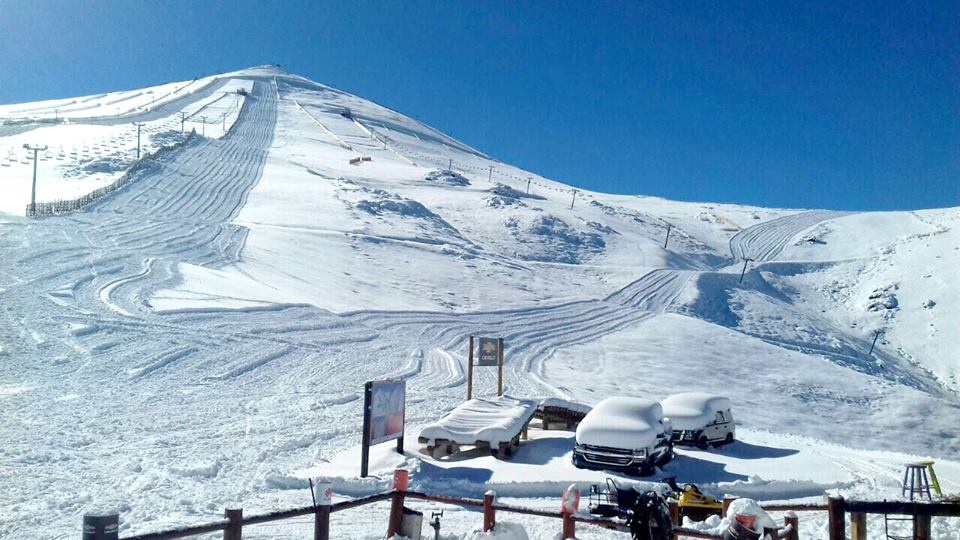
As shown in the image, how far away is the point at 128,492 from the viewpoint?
10.6m

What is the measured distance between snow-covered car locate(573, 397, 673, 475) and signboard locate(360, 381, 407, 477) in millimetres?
3160

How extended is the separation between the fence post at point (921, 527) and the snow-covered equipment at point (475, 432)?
27.7 ft

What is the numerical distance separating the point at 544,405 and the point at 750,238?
54.3 metres

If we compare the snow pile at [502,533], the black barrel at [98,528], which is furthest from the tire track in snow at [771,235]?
the black barrel at [98,528]

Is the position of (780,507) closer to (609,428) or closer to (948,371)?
(609,428)

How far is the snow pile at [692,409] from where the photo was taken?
1719 centimetres

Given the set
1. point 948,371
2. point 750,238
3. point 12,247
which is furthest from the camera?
point 750,238

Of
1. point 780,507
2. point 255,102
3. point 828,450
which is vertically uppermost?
point 255,102

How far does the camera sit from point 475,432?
1462 cm

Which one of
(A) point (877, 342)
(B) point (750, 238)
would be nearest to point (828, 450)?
(A) point (877, 342)

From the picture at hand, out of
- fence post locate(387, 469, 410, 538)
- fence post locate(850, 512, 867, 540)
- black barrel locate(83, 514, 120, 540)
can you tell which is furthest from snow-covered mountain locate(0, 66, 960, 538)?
fence post locate(850, 512, 867, 540)

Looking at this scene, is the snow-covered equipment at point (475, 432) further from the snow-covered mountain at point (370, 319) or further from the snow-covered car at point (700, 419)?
the snow-covered car at point (700, 419)

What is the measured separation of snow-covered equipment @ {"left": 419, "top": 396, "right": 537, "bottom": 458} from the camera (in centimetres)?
1455

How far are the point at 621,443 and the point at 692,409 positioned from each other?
401 cm
